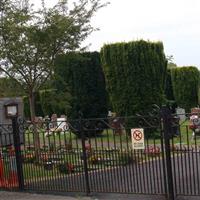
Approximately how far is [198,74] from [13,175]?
844 inches

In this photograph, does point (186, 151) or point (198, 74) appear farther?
point (198, 74)

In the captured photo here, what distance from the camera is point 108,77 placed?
64.1 ft

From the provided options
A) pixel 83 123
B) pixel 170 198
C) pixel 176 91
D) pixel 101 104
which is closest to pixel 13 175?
pixel 83 123

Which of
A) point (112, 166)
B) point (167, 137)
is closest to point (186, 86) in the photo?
point (112, 166)

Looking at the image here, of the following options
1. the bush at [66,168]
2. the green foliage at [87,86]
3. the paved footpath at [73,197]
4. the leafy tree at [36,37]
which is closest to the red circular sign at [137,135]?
the paved footpath at [73,197]

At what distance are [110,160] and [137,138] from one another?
0.79 meters

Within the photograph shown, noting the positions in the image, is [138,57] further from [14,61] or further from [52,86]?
[14,61]

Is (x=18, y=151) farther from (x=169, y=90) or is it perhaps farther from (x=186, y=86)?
(x=169, y=90)

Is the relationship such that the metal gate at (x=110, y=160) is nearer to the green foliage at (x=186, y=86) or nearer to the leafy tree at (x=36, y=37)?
the leafy tree at (x=36, y=37)

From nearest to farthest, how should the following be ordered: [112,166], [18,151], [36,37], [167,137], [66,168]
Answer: [167,137] < [112,166] < [66,168] < [18,151] < [36,37]

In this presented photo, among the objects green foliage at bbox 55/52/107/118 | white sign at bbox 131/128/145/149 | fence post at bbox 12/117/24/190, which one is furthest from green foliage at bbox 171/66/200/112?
white sign at bbox 131/128/145/149

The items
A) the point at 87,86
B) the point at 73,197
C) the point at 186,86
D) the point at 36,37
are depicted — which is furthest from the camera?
the point at 186,86

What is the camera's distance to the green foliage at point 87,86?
2138 cm

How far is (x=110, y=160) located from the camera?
988 centimetres
